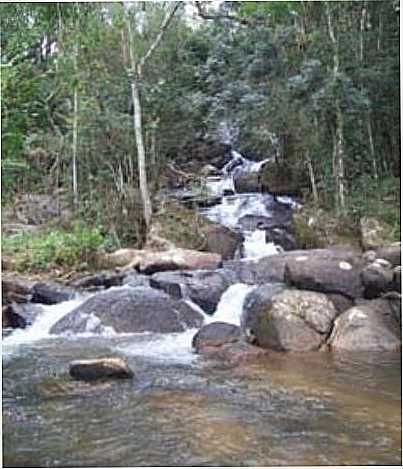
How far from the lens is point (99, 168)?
23.7ft

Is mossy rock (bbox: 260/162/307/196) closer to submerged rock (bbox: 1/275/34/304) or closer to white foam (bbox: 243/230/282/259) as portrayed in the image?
white foam (bbox: 243/230/282/259)

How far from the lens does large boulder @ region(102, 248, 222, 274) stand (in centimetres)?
606

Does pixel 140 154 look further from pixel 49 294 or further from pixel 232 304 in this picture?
pixel 232 304

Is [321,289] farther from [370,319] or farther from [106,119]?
[106,119]

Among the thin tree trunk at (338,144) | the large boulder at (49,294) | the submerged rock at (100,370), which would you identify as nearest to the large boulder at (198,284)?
the large boulder at (49,294)

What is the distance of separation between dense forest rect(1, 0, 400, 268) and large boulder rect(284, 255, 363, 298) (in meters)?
0.45

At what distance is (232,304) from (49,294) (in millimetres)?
1355

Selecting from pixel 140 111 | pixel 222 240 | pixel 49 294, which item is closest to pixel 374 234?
pixel 222 240

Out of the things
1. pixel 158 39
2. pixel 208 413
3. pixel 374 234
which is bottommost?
pixel 208 413

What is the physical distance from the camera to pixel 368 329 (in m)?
4.42

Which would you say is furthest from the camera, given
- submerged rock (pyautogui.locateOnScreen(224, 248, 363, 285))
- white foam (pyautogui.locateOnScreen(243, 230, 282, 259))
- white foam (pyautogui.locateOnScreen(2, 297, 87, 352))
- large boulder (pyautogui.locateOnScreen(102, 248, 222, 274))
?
white foam (pyautogui.locateOnScreen(243, 230, 282, 259))

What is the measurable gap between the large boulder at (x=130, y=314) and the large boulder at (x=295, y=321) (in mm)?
588

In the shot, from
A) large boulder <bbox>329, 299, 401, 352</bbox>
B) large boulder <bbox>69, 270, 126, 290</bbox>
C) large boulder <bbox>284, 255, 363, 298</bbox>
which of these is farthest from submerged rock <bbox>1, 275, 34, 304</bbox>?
large boulder <bbox>329, 299, 401, 352</bbox>

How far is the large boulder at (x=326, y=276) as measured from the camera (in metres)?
4.82
